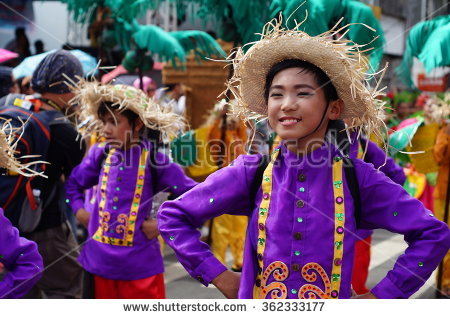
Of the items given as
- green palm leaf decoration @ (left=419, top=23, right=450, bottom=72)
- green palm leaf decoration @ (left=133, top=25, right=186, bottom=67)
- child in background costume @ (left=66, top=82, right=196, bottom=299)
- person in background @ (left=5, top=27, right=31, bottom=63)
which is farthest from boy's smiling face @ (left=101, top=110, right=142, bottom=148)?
person in background @ (left=5, top=27, right=31, bottom=63)

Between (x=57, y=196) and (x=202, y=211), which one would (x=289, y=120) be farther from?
(x=57, y=196)

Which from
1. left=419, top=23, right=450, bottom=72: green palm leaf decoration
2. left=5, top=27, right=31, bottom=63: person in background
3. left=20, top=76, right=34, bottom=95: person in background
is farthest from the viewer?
left=5, top=27, right=31, bottom=63: person in background

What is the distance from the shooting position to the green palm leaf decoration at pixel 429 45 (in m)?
4.70

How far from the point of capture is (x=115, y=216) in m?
3.57

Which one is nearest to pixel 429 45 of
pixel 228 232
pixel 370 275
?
pixel 370 275

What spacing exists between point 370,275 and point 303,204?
12.6 feet

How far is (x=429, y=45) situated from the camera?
485 cm

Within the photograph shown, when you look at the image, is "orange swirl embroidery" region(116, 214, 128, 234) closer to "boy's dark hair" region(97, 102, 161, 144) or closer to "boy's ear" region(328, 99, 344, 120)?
"boy's dark hair" region(97, 102, 161, 144)

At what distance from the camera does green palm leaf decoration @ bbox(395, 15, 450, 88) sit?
185 inches

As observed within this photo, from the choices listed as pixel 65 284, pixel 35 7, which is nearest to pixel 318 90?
pixel 65 284

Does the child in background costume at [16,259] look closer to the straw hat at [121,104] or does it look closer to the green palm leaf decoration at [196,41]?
the straw hat at [121,104]

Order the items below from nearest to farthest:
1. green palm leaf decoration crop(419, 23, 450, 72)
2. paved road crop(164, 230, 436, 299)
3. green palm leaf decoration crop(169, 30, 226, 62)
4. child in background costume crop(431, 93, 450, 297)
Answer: green palm leaf decoration crop(419, 23, 450, 72) → paved road crop(164, 230, 436, 299) → child in background costume crop(431, 93, 450, 297) → green palm leaf decoration crop(169, 30, 226, 62)

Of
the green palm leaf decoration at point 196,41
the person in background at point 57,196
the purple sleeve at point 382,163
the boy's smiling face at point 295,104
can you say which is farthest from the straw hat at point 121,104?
the green palm leaf decoration at point 196,41

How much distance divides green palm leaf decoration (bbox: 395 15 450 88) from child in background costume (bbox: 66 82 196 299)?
2.37m
